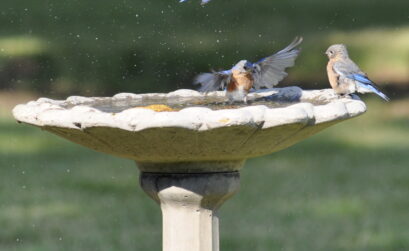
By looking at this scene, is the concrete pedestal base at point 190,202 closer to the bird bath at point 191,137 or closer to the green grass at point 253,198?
the bird bath at point 191,137

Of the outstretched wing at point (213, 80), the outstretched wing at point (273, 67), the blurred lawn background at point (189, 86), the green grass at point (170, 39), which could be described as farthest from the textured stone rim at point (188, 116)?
the green grass at point (170, 39)

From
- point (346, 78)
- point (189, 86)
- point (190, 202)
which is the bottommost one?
point (190, 202)

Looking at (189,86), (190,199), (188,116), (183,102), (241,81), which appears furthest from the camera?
(189,86)

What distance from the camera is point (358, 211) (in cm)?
696

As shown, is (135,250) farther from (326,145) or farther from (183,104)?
(326,145)

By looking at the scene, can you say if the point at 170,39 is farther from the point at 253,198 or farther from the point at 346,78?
the point at 346,78

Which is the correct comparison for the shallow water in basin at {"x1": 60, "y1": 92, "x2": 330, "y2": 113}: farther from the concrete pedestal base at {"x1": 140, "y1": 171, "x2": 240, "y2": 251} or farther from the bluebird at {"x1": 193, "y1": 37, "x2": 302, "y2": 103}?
the concrete pedestal base at {"x1": 140, "y1": 171, "x2": 240, "y2": 251}

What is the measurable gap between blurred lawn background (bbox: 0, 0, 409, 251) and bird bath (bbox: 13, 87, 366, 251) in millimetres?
2049

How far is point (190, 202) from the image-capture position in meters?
3.85

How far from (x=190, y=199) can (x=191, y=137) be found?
18.7 inches

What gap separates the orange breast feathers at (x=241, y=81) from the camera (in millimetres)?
4195

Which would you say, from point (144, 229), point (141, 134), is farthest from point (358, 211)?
point (141, 134)

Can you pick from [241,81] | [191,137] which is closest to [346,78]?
[241,81]

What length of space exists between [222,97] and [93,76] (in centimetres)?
683
